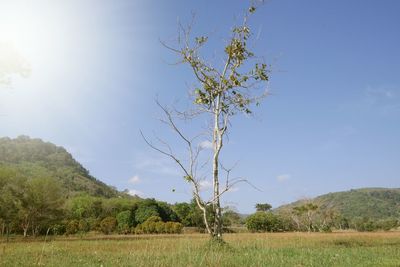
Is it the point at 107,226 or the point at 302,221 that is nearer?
the point at 107,226

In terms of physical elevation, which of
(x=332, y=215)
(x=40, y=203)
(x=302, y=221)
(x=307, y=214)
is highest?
(x=332, y=215)

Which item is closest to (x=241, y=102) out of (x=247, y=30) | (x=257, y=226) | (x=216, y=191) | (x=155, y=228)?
(x=247, y=30)

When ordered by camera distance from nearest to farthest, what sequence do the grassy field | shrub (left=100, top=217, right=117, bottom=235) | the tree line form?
1. the grassy field
2. shrub (left=100, top=217, right=117, bottom=235)
3. the tree line

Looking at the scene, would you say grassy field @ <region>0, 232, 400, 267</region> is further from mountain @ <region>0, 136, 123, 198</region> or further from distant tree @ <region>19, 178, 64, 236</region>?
mountain @ <region>0, 136, 123, 198</region>

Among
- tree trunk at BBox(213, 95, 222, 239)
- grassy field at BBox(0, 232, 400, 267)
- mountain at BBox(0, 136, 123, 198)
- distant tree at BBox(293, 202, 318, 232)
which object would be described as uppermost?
mountain at BBox(0, 136, 123, 198)

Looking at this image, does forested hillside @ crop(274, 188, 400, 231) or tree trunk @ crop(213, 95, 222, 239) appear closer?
tree trunk @ crop(213, 95, 222, 239)

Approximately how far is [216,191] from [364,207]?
182m

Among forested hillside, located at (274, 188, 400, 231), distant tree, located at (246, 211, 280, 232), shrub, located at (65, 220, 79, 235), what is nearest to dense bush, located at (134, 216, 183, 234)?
shrub, located at (65, 220, 79, 235)

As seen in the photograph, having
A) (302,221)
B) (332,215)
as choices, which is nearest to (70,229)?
(302,221)

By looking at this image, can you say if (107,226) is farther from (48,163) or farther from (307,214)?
(48,163)

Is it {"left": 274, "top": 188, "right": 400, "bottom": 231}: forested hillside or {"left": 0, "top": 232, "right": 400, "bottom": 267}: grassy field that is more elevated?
{"left": 274, "top": 188, "right": 400, "bottom": 231}: forested hillside

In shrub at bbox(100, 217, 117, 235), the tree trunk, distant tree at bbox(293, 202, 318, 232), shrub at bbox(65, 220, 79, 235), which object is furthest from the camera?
distant tree at bbox(293, 202, 318, 232)

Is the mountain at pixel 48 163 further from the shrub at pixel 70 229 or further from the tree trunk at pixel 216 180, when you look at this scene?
the tree trunk at pixel 216 180

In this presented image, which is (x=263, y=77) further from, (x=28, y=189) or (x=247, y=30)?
(x=28, y=189)
